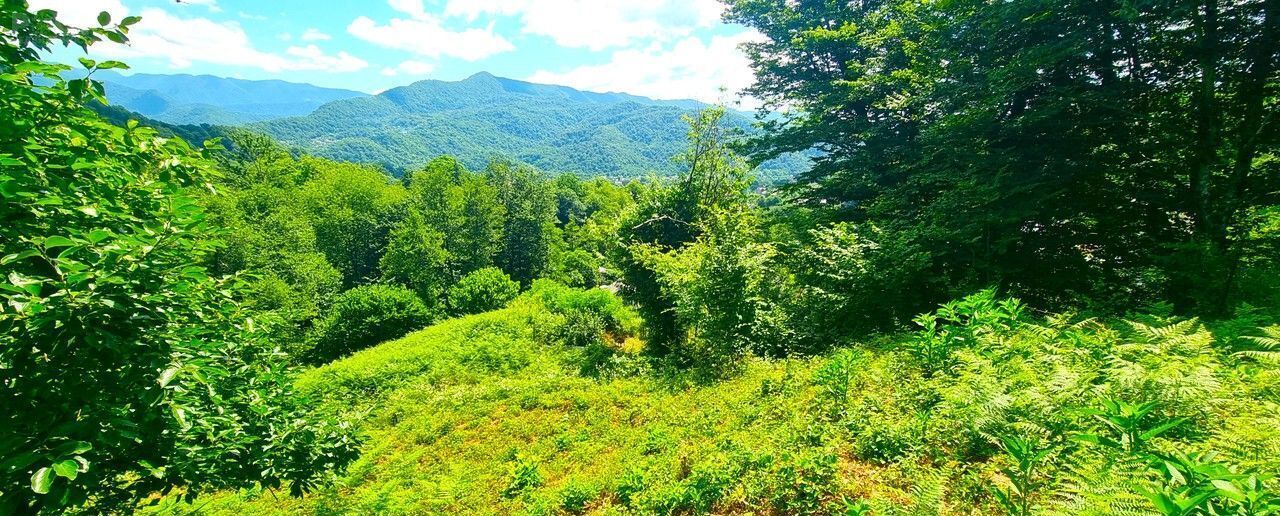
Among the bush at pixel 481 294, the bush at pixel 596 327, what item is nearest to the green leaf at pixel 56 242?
the bush at pixel 596 327

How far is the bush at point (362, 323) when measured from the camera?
25.5 meters

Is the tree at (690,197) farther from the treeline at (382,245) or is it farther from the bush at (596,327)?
the treeline at (382,245)

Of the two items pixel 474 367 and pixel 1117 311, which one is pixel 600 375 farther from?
pixel 1117 311

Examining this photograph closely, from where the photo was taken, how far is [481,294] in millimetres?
29938

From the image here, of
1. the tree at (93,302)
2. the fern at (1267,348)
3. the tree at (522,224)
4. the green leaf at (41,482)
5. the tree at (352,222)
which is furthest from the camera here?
the tree at (522,224)

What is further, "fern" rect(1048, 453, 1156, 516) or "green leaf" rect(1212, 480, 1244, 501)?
"fern" rect(1048, 453, 1156, 516)

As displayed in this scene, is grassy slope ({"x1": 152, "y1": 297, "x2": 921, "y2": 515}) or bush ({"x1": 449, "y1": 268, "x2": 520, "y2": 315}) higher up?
→ grassy slope ({"x1": 152, "y1": 297, "x2": 921, "y2": 515})

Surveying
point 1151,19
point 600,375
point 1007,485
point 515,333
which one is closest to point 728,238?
point 600,375

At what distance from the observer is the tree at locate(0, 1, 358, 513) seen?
7.23 ft

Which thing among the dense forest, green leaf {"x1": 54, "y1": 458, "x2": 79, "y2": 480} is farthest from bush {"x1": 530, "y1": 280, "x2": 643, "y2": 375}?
green leaf {"x1": 54, "y1": 458, "x2": 79, "y2": 480}

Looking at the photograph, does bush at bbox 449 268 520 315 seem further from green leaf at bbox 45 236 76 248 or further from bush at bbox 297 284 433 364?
green leaf at bbox 45 236 76 248

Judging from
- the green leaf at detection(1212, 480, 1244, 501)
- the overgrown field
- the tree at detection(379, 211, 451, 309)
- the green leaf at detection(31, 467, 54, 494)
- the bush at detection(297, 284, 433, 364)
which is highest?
the green leaf at detection(1212, 480, 1244, 501)

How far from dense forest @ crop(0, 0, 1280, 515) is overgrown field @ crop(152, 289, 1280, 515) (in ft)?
0.15

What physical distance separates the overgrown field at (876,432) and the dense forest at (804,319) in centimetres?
Answer: 5
